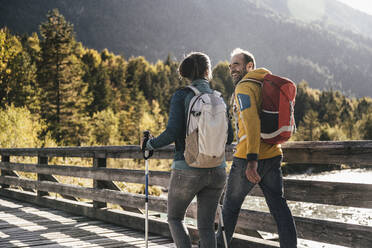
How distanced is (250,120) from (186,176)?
66 cm

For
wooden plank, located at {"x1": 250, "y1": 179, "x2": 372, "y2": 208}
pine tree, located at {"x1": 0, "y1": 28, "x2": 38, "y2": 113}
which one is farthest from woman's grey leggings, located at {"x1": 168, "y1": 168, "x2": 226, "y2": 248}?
pine tree, located at {"x1": 0, "y1": 28, "x2": 38, "y2": 113}

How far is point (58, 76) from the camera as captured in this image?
35.2 m

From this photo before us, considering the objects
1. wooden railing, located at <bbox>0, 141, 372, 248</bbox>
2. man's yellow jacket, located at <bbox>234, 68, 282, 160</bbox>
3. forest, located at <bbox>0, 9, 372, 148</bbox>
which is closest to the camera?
man's yellow jacket, located at <bbox>234, 68, 282, 160</bbox>

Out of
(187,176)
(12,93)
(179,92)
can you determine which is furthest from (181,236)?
(12,93)

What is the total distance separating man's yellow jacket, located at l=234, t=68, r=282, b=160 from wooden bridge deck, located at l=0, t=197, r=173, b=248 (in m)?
2.09

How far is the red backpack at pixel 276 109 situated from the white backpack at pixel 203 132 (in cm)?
41

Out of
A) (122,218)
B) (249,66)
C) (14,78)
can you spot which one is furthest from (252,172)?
(14,78)

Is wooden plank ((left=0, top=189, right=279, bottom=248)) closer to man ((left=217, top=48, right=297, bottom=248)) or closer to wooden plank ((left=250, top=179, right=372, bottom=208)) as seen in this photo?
wooden plank ((left=250, top=179, right=372, bottom=208))

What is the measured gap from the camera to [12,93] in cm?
3675

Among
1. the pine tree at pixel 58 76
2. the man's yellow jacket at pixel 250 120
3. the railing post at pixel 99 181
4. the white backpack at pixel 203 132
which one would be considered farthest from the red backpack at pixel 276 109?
the pine tree at pixel 58 76

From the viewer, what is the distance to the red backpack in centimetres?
312

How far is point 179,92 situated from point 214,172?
676 millimetres

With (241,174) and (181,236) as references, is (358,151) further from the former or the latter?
(181,236)

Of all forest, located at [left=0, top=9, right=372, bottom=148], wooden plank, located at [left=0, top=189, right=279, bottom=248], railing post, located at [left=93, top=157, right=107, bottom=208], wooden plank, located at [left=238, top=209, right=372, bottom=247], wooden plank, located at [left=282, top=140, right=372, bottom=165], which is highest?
forest, located at [left=0, top=9, right=372, bottom=148]
